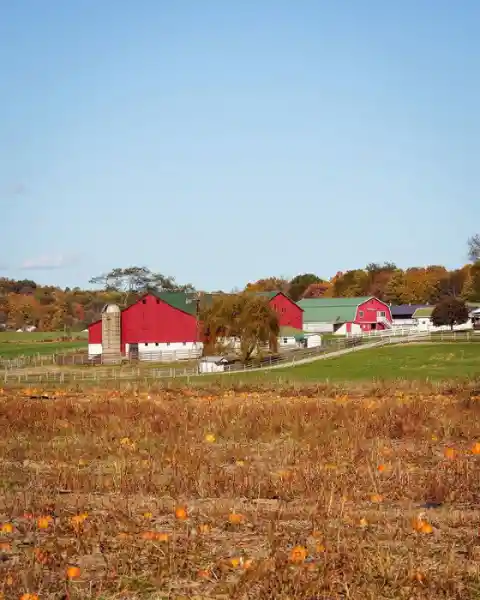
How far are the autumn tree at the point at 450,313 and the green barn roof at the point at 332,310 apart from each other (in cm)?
1541

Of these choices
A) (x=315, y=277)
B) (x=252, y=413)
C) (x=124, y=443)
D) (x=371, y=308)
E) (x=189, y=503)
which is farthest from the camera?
(x=315, y=277)

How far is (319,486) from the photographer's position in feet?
31.7

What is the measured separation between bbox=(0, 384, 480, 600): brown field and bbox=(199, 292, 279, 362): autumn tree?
156ft

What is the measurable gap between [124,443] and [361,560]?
8318mm

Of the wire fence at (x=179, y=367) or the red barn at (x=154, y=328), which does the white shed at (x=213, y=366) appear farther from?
the red barn at (x=154, y=328)

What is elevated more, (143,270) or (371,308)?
(143,270)

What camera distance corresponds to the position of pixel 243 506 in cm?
870

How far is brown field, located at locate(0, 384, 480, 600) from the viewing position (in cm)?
595

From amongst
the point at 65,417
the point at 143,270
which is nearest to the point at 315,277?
the point at 143,270

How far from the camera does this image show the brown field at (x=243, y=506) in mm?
5945

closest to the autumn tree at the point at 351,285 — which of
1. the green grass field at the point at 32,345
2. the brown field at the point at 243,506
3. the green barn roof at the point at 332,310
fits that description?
the green barn roof at the point at 332,310

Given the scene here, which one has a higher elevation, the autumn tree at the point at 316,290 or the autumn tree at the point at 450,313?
the autumn tree at the point at 316,290

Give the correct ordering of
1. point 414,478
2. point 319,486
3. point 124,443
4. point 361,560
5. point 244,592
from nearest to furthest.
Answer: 1. point 244,592
2. point 361,560
3. point 319,486
4. point 414,478
5. point 124,443

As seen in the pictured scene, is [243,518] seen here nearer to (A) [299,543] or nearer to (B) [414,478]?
(A) [299,543]
